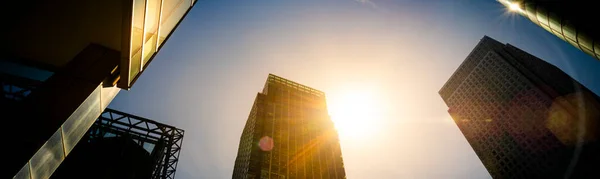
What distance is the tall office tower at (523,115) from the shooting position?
207ft

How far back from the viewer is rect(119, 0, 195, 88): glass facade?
15.7 ft

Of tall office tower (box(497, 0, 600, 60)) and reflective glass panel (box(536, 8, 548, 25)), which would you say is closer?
tall office tower (box(497, 0, 600, 60))

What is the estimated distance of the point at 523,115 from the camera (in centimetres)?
7500

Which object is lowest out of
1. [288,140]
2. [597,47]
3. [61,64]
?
[61,64]

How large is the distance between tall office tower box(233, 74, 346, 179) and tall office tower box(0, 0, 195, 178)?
132 feet

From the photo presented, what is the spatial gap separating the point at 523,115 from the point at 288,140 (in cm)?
7581

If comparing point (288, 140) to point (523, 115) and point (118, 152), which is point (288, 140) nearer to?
point (118, 152)

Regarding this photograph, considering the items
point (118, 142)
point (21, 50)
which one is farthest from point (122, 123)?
point (21, 50)

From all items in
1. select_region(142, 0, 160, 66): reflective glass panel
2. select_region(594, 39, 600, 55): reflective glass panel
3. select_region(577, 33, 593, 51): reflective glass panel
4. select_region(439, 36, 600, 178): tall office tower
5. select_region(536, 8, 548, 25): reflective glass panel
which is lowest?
select_region(142, 0, 160, 66): reflective glass panel

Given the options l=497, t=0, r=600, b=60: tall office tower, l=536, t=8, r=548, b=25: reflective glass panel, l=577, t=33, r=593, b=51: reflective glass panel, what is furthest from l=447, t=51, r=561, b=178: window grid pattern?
l=577, t=33, r=593, b=51: reflective glass panel

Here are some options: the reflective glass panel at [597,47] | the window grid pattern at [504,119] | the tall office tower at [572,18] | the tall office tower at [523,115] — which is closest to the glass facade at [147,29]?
the tall office tower at [572,18]

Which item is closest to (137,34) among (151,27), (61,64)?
(151,27)

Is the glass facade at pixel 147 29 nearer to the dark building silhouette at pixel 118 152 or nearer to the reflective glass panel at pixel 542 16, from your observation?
the dark building silhouette at pixel 118 152

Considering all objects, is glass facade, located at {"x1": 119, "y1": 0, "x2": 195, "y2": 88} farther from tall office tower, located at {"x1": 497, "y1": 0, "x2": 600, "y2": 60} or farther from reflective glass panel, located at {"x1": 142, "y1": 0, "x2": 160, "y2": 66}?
tall office tower, located at {"x1": 497, "y1": 0, "x2": 600, "y2": 60}
